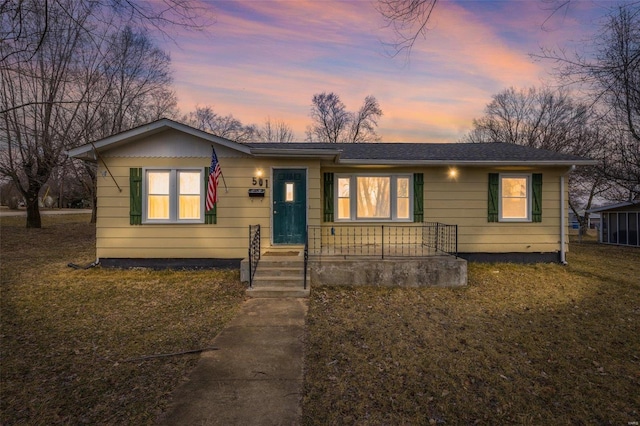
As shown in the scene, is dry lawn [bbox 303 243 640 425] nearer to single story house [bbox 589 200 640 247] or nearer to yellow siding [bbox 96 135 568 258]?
yellow siding [bbox 96 135 568 258]

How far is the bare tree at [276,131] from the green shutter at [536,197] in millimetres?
26296

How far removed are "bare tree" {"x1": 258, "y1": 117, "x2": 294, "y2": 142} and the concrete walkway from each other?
29.3 metres

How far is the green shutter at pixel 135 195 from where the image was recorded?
26.4 ft

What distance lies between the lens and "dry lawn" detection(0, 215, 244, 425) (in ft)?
9.63

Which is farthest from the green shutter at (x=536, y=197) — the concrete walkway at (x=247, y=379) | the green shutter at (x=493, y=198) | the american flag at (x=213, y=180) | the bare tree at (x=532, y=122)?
the bare tree at (x=532, y=122)

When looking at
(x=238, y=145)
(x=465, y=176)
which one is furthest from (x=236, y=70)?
(x=465, y=176)

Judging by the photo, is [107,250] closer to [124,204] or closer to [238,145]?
[124,204]

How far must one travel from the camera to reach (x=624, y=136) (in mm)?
14477

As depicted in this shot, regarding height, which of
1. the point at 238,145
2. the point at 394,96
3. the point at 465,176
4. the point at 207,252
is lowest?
the point at 207,252

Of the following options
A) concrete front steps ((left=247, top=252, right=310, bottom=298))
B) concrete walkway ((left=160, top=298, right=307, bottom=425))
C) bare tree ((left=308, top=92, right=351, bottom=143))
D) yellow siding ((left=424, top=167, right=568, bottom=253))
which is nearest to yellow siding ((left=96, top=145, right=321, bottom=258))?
concrete front steps ((left=247, top=252, right=310, bottom=298))

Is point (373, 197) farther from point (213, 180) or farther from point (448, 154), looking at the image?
point (213, 180)

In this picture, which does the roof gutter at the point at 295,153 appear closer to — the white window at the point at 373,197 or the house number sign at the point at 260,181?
the house number sign at the point at 260,181

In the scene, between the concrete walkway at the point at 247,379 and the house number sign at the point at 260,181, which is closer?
the concrete walkway at the point at 247,379

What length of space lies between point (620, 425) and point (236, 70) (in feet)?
42.8
